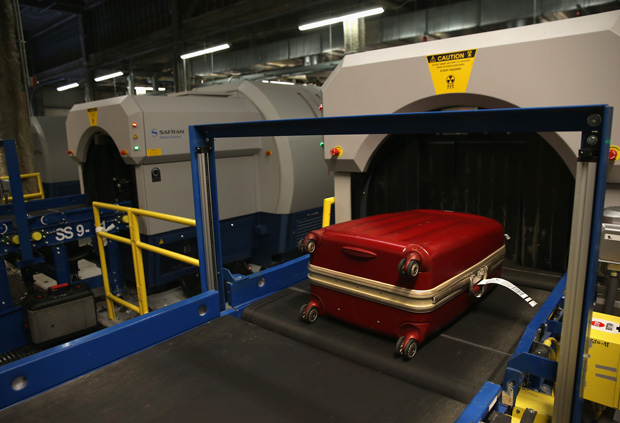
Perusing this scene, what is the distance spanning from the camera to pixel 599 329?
154 cm

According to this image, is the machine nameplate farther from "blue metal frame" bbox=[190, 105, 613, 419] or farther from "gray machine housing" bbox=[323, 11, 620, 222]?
"blue metal frame" bbox=[190, 105, 613, 419]

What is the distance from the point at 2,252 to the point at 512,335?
3584 mm

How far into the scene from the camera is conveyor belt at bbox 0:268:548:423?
125cm

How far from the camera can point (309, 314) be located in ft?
5.79

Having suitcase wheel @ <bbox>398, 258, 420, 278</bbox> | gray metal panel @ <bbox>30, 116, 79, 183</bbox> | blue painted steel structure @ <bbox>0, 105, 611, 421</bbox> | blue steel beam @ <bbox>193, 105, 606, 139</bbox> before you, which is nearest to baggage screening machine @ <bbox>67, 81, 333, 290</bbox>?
blue painted steel structure @ <bbox>0, 105, 611, 421</bbox>

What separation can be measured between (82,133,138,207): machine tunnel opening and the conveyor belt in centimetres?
323

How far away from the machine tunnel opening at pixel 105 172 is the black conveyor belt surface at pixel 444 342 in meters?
3.13

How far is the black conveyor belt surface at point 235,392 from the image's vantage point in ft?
4.07

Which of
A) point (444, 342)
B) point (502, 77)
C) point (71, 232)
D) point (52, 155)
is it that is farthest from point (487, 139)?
point (52, 155)

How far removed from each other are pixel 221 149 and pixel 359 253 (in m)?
3.12

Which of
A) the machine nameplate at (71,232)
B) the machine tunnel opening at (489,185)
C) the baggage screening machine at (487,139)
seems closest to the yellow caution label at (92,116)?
the machine nameplate at (71,232)

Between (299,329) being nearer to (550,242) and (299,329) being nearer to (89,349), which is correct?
(89,349)

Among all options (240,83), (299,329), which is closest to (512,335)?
(299,329)

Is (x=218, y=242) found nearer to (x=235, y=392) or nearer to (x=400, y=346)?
(x=235, y=392)
